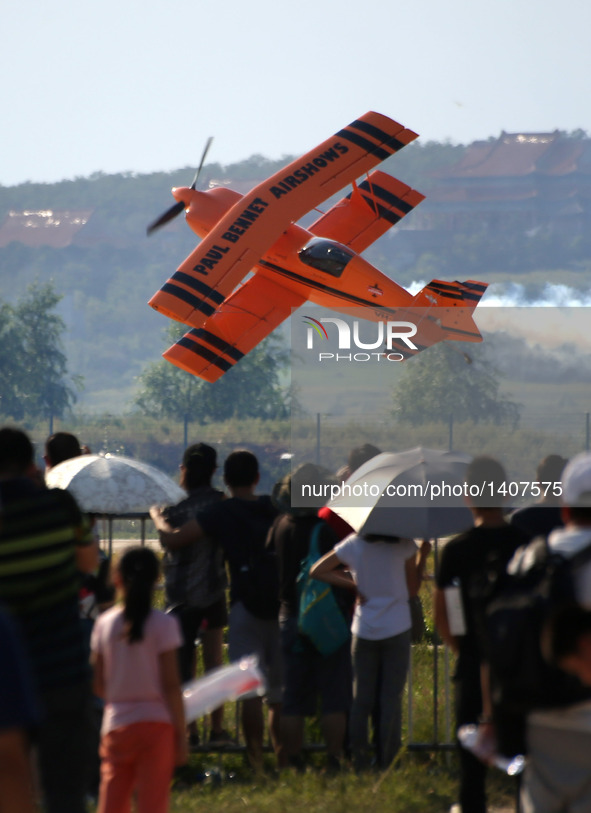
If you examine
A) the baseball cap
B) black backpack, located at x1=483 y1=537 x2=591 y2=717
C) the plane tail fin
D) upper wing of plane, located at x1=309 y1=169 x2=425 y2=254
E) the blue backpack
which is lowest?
the blue backpack

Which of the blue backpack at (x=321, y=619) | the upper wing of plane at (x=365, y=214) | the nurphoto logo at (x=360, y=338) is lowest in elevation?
the blue backpack at (x=321, y=619)

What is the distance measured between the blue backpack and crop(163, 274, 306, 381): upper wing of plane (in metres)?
18.0

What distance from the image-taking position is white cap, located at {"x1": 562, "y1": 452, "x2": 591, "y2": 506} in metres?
3.45

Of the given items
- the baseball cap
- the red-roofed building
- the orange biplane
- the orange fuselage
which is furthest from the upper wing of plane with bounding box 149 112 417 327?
the red-roofed building

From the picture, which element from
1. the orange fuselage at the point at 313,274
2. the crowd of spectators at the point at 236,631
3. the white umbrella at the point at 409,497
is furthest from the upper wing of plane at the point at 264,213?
A: the white umbrella at the point at 409,497

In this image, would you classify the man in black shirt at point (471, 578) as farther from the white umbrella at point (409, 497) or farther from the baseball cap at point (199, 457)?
the baseball cap at point (199, 457)

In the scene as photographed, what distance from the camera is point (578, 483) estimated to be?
3.45 m

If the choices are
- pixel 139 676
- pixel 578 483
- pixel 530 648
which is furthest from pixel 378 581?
pixel 530 648

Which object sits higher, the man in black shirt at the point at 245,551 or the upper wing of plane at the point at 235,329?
the upper wing of plane at the point at 235,329

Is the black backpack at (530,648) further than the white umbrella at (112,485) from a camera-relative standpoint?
No

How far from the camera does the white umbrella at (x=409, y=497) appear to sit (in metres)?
5.59

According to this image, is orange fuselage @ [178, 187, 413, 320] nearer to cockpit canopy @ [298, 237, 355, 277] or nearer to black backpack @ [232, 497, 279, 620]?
cockpit canopy @ [298, 237, 355, 277]

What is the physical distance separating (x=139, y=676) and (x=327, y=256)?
19163 millimetres

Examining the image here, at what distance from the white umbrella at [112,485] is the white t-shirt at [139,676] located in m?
2.44
